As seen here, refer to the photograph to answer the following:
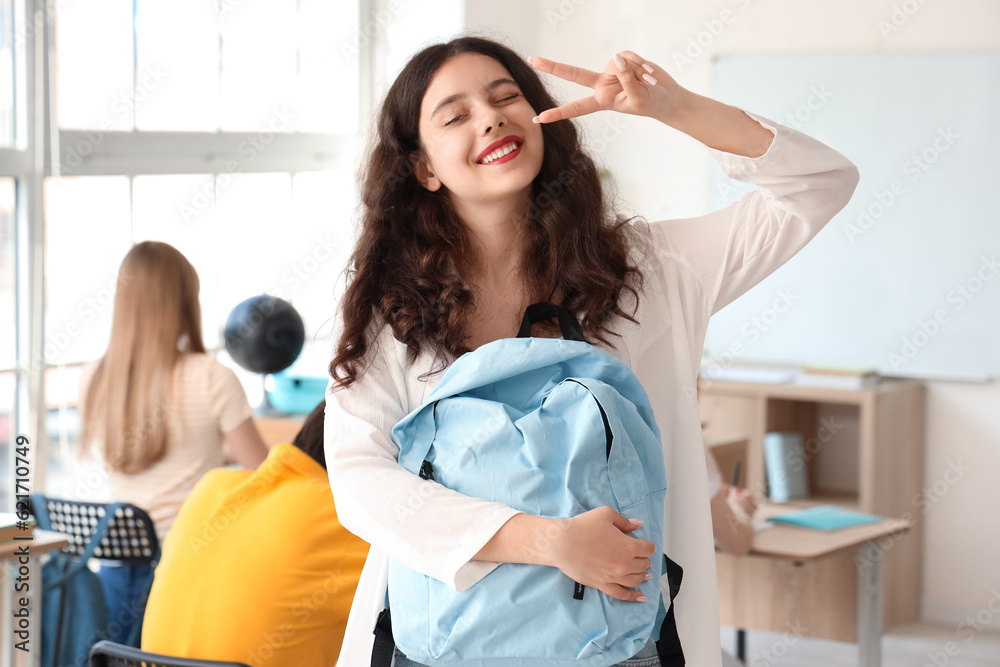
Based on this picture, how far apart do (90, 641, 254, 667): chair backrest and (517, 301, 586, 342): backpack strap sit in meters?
0.78

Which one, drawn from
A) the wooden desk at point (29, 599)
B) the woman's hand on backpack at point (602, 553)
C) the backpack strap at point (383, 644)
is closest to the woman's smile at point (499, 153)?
the woman's hand on backpack at point (602, 553)

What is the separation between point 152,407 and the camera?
2814mm

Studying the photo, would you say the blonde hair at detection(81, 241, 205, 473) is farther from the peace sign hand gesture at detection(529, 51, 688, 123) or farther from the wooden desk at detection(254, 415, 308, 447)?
the peace sign hand gesture at detection(529, 51, 688, 123)

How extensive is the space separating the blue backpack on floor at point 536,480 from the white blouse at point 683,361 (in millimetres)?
80

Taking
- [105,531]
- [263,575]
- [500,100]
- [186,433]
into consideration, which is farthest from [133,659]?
[186,433]

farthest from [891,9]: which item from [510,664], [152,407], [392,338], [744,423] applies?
[510,664]

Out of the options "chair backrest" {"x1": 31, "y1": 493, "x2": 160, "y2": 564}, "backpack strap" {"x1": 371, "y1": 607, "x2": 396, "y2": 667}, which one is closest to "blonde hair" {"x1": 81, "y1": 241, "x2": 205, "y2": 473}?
"chair backrest" {"x1": 31, "y1": 493, "x2": 160, "y2": 564}

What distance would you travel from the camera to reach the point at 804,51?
4.32m

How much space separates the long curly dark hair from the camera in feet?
4.56

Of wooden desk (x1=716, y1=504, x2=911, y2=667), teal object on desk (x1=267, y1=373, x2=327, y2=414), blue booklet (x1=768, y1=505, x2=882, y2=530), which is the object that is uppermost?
teal object on desk (x1=267, y1=373, x2=327, y2=414)

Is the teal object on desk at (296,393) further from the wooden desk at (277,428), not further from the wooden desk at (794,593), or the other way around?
the wooden desk at (794,593)

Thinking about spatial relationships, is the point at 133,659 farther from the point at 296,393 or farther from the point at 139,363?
the point at 296,393

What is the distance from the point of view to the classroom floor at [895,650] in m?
3.72

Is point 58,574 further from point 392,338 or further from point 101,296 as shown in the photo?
point 392,338
